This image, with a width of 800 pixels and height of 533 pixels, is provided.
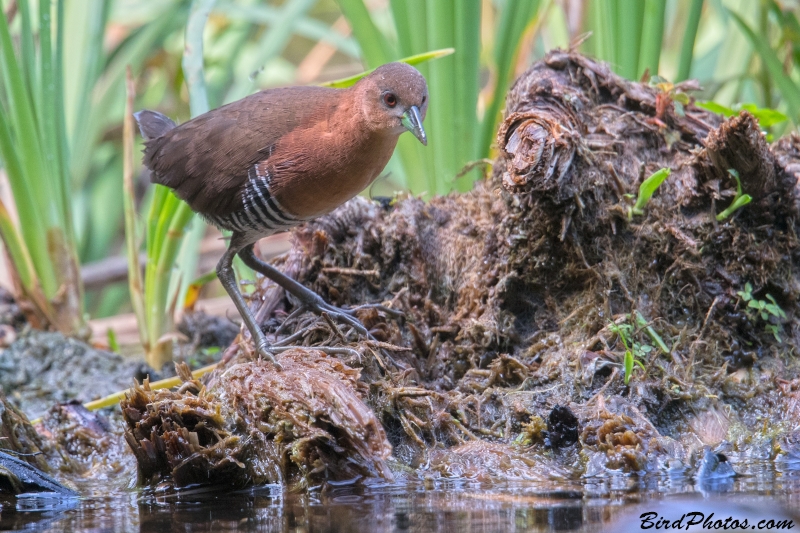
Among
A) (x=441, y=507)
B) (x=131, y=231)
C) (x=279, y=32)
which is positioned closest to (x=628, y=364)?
(x=441, y=507)

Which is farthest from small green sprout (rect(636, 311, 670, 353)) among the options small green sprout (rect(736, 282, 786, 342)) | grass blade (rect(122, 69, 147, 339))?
grass blade (rect(122, 69, 147, 339))

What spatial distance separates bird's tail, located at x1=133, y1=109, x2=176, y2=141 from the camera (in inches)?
150

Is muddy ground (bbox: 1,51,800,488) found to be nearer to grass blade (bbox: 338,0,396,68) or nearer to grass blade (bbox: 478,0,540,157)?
grass blade (bbox: 478,0,540,157)

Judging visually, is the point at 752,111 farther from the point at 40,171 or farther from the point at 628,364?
the point at 40,171

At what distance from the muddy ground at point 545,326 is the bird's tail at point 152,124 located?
868 mm

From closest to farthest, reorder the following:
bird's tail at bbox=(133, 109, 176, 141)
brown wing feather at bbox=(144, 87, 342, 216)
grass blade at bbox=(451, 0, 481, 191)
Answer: brown wing feather at bbox=(144, 87, 342, 216) → bird's tail at bbox=(133, 109, 176, 141) → grass blade at bbox=(451, 0, 481, 191)

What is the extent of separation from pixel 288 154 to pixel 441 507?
156 cm

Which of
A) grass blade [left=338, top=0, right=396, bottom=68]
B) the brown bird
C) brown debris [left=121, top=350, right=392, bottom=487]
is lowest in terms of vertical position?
brown debris [left=121, top=350, right=392, bottom=487]

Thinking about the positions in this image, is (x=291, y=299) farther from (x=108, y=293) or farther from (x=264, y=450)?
(x=108, y=293)

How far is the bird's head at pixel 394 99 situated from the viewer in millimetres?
3033

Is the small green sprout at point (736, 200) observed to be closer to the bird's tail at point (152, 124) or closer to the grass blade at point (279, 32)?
the bird's tail at point (152, 124)

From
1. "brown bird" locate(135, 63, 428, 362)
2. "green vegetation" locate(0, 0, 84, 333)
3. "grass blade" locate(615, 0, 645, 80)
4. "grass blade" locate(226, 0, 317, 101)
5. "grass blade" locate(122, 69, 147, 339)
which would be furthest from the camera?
"grass blade" locate(226, 0, 317, 101)

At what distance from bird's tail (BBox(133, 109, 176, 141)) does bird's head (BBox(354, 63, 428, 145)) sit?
117 centimetres

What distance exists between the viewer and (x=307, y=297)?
327 cm
